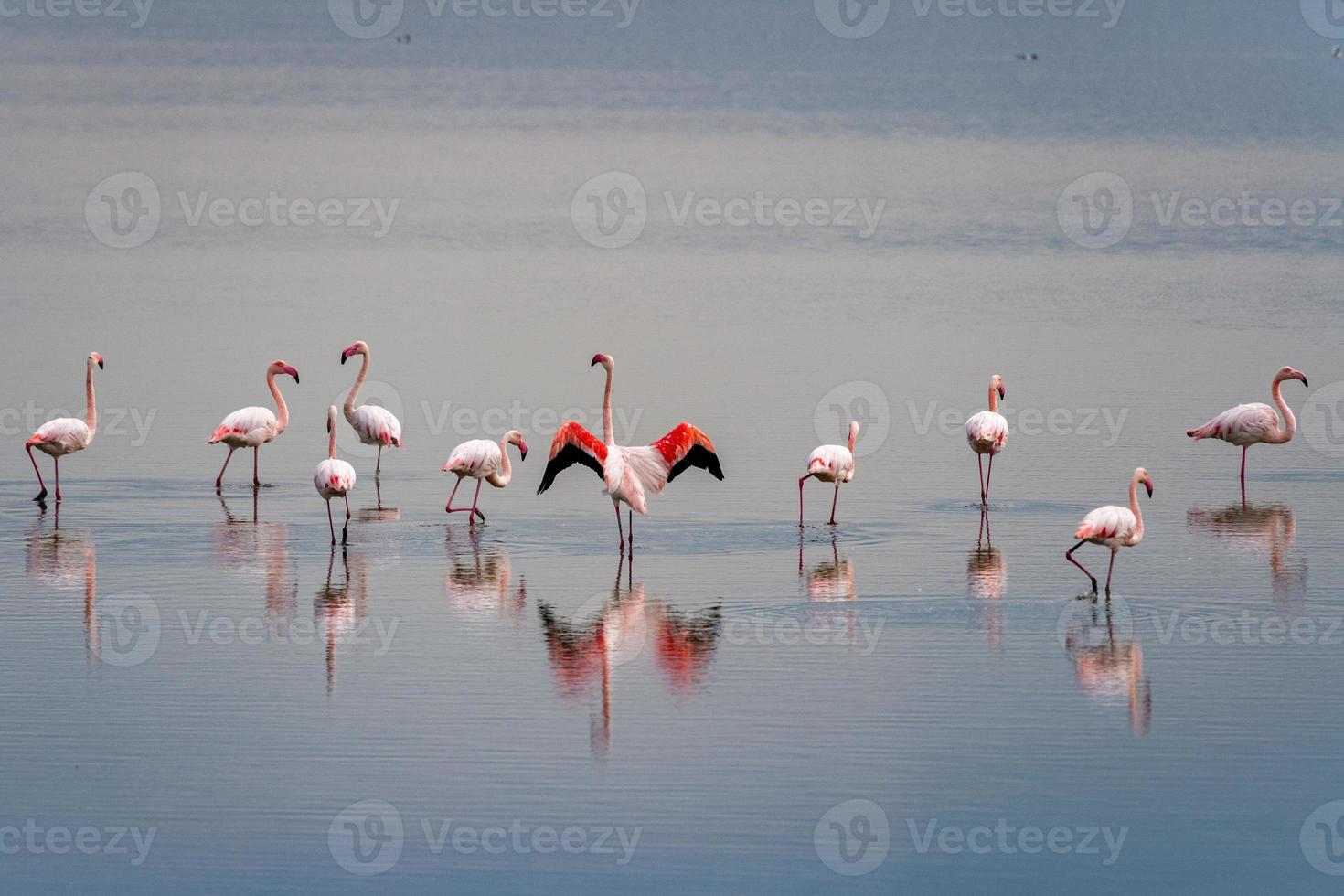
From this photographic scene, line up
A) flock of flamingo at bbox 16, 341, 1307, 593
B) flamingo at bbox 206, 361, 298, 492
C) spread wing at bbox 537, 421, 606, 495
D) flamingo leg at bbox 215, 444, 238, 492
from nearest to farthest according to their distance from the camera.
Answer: flock of flamingo at bbox 16, 341, 1307, 593 < spread wing at bbox 537, 421, 606, 495 < flamingo leg at bbox 215, 444, 238, 492 < flamingo at bbox 206, 361, 298, 492

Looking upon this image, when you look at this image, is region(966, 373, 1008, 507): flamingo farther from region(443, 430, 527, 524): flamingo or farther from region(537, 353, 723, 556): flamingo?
region(443, 430, 527, 524): flamingo

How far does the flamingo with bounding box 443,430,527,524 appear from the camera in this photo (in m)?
15.8

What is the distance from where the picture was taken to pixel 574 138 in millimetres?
54500

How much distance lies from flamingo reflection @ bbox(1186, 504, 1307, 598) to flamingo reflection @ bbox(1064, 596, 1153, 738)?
1.38m

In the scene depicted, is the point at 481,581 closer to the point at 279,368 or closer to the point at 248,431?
the point at 248,431

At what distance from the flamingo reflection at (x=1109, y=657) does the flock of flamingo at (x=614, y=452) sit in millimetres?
491

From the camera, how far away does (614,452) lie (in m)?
14.4

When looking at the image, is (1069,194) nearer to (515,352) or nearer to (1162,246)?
(1162,246)

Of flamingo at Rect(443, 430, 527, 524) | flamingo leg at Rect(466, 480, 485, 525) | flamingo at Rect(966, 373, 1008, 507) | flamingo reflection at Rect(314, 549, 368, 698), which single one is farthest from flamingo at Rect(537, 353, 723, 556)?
flamingo at Rect(966, 373, 1008, 507)

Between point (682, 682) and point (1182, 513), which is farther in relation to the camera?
point (1182, 513)

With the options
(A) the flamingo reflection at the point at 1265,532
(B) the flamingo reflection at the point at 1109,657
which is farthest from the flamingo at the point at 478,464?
(A) the flamingo reflection at the point at 1265,532

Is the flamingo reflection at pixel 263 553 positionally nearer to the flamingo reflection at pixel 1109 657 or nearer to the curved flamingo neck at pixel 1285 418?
the flamingo reflection at pixel 1109 657

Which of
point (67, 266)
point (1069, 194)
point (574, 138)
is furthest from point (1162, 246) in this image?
point (574, 138)

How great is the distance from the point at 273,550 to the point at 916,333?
41.2 ft
